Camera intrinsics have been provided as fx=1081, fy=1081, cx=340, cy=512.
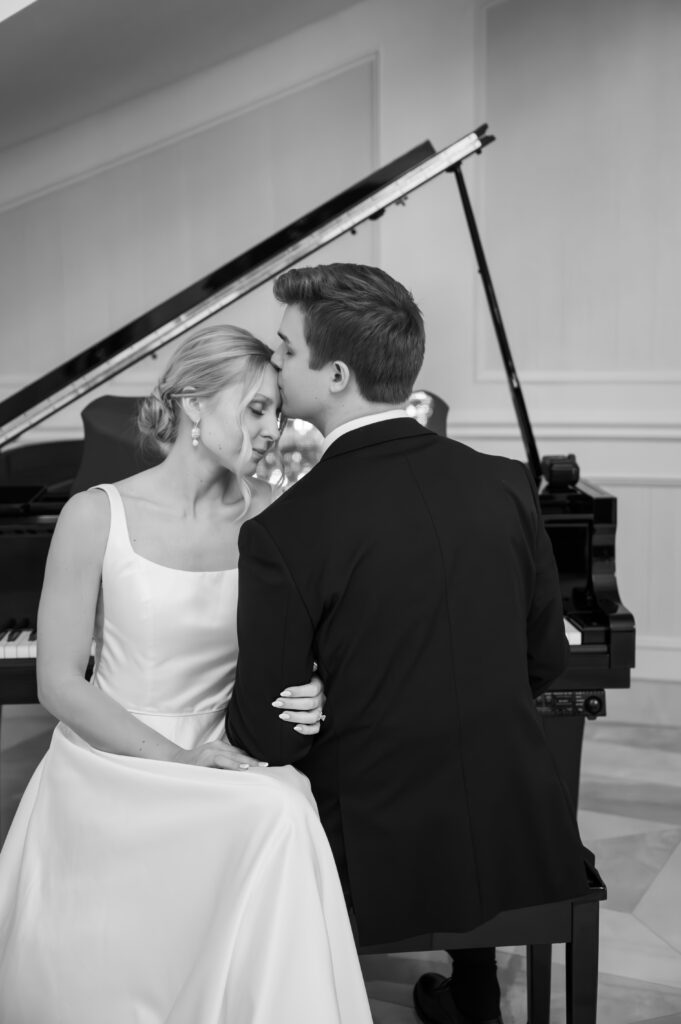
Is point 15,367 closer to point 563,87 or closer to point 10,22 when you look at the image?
point 10,22

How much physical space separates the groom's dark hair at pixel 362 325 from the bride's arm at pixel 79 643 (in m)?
0.61

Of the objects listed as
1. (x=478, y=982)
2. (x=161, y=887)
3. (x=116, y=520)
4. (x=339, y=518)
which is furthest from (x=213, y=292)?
(x=478, y=982)

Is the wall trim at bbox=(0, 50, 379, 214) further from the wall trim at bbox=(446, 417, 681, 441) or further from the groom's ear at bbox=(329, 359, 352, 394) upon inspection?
the groom's ear at bbox=(329, 359, 352, 394)

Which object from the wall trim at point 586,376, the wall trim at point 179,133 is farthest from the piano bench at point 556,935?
the wall trim at point 179,133

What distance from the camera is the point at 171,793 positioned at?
1.57m

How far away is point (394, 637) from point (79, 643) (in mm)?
658

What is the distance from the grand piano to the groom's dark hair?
1.09 m

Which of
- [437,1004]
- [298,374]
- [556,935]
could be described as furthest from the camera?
[437,1004]

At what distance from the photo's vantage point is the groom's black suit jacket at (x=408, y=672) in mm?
1452

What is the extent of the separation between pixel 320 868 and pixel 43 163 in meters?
3.75

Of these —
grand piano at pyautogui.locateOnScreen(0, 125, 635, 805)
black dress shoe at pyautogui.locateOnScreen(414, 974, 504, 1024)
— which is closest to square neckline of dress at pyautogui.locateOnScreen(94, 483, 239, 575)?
grand piano at pyautogui.locateOnScreen(0, 125, 635, 805)

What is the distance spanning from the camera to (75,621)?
6.10 feet

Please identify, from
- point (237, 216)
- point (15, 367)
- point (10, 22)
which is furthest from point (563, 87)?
point (15, 367)

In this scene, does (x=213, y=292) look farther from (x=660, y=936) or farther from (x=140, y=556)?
(x=660, y=936)
